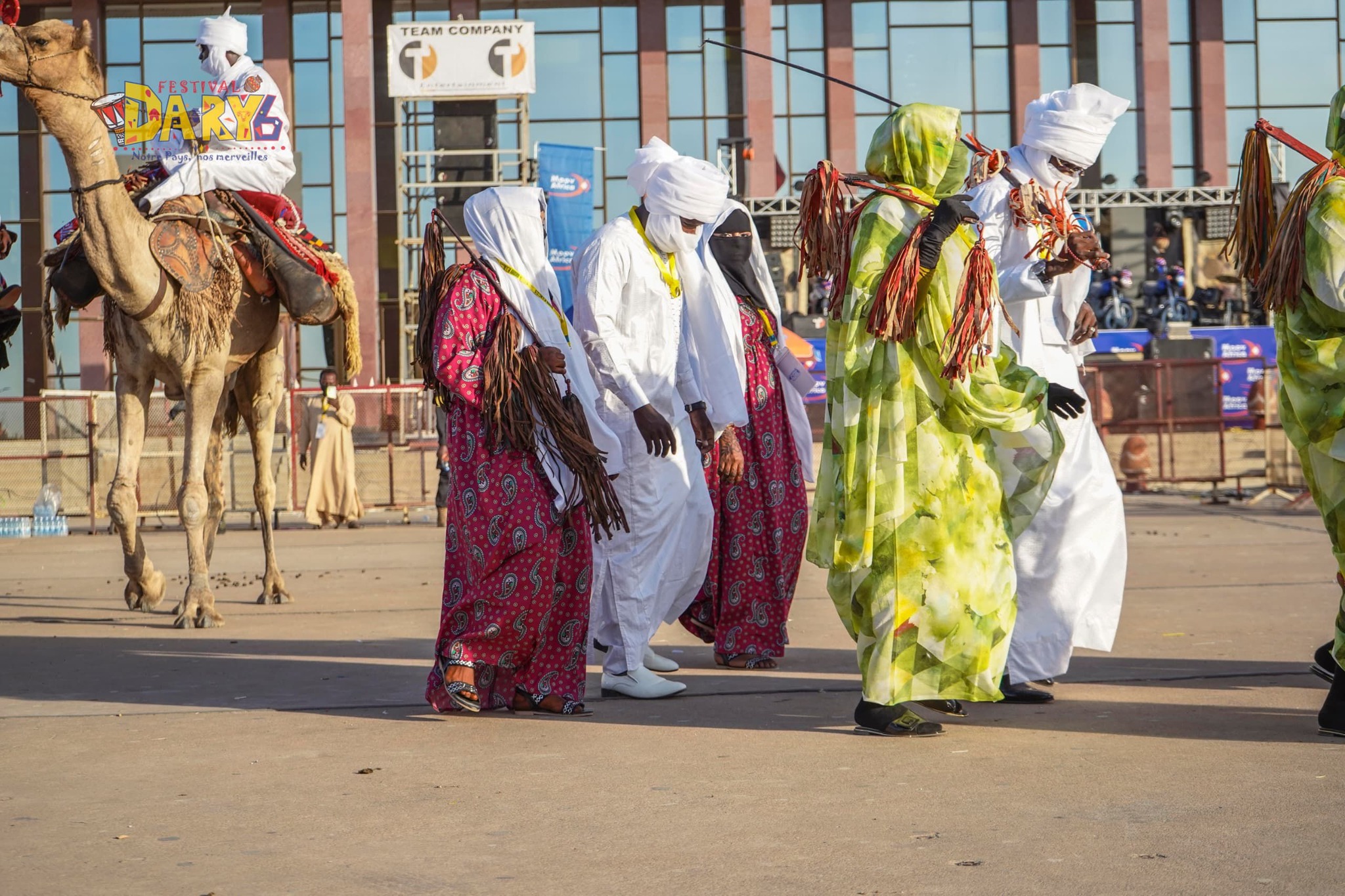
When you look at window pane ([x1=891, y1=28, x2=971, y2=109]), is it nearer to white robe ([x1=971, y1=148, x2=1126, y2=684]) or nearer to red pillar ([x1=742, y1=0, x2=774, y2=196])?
red pillar ([x1=742, y1=0, x2=774, y2=196])

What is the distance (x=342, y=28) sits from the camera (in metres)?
33.1

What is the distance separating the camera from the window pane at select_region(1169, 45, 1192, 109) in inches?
1361

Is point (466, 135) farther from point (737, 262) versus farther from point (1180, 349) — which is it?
point (737, 262)

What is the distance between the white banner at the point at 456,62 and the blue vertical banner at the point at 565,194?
10.3ft

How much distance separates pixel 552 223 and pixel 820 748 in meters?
18.1

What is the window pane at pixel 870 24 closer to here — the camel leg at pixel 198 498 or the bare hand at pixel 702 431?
the camel leg at pixel 198 498

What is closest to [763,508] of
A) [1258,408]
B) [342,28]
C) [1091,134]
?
[1091,134]

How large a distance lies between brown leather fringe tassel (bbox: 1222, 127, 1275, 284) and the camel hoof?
6.16 metres

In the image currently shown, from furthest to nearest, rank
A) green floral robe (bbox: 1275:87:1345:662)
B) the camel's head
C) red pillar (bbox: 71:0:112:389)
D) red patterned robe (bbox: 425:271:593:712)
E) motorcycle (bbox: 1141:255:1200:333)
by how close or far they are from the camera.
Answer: red pillar (bbox: 71:0:112:389) → motorcycle (bbox: 1141:255:1200:333) → the camel's head → red patterned robe (bbox: 425:271:593:712) → green floral robe (bbox: 1275:87:1345:662)

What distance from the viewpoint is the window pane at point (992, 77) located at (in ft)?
113

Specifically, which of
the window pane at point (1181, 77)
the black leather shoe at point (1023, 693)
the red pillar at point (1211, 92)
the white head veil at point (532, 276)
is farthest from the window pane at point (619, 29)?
the black leather shoe at point (1023, 693)

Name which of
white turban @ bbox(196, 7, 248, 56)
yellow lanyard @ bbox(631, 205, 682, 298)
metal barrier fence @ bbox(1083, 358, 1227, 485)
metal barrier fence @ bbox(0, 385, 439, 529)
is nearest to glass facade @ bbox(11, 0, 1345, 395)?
metal barrier fence @ bbox(0, 385, 439, 529)

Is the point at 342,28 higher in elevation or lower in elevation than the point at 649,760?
higher

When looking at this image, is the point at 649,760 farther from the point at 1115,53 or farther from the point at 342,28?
the point at 1115,53
